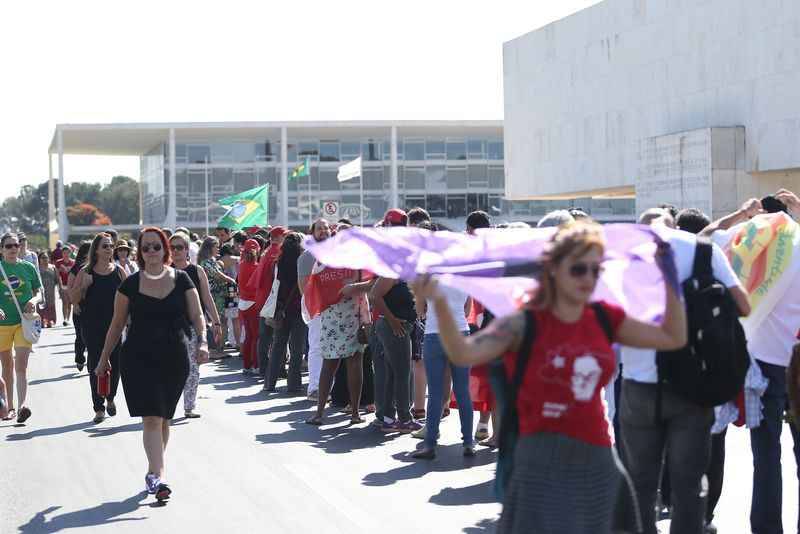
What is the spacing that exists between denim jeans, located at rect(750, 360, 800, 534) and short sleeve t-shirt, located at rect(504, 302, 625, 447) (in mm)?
2455

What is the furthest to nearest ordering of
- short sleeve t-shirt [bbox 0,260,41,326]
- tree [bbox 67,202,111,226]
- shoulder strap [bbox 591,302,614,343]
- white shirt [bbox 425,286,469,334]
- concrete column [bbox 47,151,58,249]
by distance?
tree [bbox 67,202,111,226]
concrete column [bbox 47,151,58,249]
short sleeve t-shirt [bbox 0,260,41,326]
white shirt [bbox 425,286,469,334]
shoulder strap [bbox 591,302,614,343]

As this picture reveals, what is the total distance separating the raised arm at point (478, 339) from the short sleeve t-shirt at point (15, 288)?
30.4 ft

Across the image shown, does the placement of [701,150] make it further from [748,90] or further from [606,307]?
[606,307]

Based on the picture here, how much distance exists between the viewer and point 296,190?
71562 mm

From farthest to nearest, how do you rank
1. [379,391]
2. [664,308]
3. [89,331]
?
[89,331] < [379,391] < [664,308]

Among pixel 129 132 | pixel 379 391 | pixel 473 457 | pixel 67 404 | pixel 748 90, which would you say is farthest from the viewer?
pixel 129 132

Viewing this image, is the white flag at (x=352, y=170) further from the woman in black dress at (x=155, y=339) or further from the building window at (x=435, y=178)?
the building window at (x=435, y=178)

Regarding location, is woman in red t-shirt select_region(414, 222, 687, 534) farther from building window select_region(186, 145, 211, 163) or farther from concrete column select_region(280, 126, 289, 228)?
building window select_region(186, 145, 211, 163)

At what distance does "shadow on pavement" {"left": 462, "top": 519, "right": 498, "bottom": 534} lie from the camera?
7.72 metres

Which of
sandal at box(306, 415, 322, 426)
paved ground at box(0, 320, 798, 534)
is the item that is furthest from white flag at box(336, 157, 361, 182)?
sandal at box(306, 415, 322, 426)

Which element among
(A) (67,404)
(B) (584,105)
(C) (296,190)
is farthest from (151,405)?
(C) (296,190)

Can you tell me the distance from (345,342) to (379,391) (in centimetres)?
61

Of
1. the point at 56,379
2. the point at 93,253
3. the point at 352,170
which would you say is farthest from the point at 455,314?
the point at 352,170

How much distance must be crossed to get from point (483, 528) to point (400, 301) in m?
3.99
